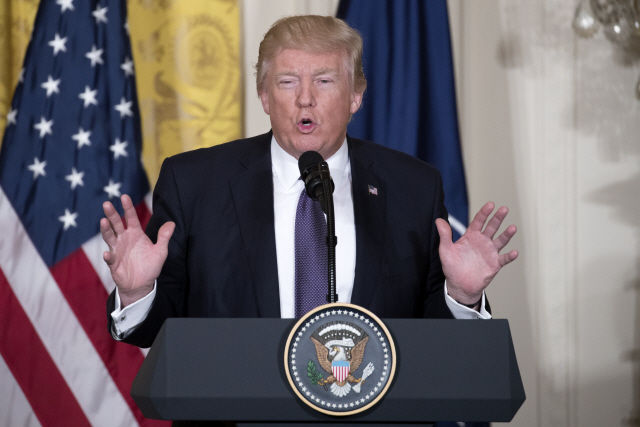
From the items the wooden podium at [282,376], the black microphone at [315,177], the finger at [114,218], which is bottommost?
the wooden podium at [282,376]

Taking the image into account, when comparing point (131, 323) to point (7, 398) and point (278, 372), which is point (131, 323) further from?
point (7, 398)

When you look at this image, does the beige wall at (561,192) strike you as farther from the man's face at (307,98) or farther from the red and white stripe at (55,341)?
the red and white stripe at (55,341)

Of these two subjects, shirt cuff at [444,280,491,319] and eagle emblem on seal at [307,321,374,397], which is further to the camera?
shirt cuff at [444,280,491,319]

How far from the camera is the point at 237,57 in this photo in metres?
3.12

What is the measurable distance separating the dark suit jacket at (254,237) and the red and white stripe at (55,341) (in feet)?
4.25

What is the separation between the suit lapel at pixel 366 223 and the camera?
5.50ft

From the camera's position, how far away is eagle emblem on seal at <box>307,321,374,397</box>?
1059mm

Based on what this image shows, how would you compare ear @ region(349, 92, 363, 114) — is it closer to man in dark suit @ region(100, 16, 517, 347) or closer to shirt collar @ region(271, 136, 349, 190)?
man in dark suit @ region(100, 16, 517, 347)

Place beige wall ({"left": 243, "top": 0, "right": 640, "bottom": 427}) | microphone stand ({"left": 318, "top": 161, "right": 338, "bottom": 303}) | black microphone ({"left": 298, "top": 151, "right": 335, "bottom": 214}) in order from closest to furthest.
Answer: microphone stand ({"left": 318, "top": 161, "right": 338, "bottom": 303}), black microphone ({"left": 298, "top": 151, "right": 335, "bottom": 214}), beige wall ({"left": 243, "top": 0, "right": 640, "bottom": 427})

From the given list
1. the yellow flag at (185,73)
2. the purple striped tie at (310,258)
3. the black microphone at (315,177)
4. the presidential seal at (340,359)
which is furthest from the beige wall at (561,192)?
the presidential seal at (340,359)

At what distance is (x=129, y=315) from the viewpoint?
1.49m

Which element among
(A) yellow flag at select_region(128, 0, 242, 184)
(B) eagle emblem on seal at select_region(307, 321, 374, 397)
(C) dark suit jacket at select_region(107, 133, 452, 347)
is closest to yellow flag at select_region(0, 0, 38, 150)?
(A) yellow flag at select_region(128, 0, 242, 184)

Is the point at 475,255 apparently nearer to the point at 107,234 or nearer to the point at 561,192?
the point at 107,234

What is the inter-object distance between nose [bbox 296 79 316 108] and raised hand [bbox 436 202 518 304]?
55cm
